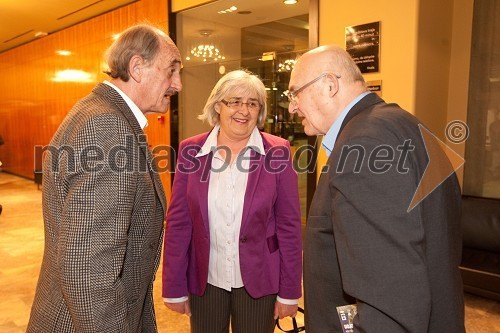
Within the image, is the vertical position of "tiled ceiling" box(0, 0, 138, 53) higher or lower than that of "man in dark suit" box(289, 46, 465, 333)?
higher

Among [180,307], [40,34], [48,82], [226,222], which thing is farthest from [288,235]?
[48,82]

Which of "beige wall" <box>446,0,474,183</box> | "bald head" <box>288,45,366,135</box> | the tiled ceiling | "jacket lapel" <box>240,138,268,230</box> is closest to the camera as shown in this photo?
"bald head" <box>288,45,366,135</box>

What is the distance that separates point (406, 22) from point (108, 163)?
10.6 ft

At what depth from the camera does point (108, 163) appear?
111 cm

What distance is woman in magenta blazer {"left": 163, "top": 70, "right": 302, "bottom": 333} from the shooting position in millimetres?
1887

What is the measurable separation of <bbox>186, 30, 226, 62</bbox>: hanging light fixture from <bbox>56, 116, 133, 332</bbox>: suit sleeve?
5302mm

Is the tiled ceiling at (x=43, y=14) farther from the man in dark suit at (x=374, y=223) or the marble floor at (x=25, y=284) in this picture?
the man in dark suit at (x=374, y=223)

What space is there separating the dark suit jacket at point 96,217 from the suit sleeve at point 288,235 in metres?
0.79

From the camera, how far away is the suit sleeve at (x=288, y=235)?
76.3 inches

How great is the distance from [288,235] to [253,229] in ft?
0.64

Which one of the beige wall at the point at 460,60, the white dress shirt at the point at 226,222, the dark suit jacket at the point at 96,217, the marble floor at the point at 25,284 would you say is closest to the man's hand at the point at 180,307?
the white dress shirt at the point at 226,222

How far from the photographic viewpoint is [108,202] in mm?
1097

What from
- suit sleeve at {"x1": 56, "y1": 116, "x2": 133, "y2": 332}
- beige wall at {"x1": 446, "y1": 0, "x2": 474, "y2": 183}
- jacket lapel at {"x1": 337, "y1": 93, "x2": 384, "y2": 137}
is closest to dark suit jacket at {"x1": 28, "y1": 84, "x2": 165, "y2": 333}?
suit sleeve at {"x1": 56, "y1": 116, "x2": 133, "y2": 332}

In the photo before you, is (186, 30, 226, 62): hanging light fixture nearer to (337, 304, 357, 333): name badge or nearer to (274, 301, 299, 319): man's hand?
(274, 301, 299, 319): man's hand
